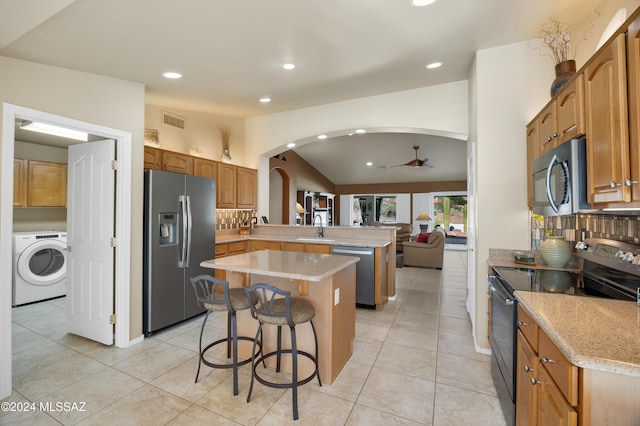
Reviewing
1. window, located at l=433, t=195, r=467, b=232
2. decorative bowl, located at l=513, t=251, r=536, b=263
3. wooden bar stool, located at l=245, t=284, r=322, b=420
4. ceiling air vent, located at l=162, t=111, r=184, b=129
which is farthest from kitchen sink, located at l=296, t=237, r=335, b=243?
window, located at l=433, t=195, r=467, b=232

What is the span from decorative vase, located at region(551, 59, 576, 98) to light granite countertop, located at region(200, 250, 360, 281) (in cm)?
202

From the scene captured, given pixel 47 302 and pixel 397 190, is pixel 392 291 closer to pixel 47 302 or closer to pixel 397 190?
pixel 47 302

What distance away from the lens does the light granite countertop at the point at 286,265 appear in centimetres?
206

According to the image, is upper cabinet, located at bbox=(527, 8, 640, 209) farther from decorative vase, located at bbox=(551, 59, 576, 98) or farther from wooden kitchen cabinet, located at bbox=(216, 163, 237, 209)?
wooden kitchen cabinet, located at bbox=(216, 163, 237, 209)

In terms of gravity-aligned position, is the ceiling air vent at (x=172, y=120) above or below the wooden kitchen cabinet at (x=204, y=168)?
above

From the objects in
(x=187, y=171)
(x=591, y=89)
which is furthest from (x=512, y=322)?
(x=187, y=171)

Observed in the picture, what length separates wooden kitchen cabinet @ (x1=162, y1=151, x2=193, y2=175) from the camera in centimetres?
379

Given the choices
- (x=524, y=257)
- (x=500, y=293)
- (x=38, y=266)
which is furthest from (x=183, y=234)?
(x=524, y=257)

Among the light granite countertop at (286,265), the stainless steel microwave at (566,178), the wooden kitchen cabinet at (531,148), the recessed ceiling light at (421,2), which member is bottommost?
the light granite countertop at (286,265)

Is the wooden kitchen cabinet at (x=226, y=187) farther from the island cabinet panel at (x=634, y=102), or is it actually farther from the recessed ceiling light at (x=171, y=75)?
the island cabinet panel at (x=634, y=102)

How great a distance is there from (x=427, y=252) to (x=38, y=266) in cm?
721

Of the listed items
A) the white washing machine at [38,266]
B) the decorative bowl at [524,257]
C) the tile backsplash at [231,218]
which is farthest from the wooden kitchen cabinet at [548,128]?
the white washing machine at [38,266]

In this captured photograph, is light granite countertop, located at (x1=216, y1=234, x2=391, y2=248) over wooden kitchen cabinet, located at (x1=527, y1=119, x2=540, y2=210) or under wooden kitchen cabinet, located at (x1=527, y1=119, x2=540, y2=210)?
under

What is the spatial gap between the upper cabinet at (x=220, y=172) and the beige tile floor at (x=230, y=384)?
2.00 metres
